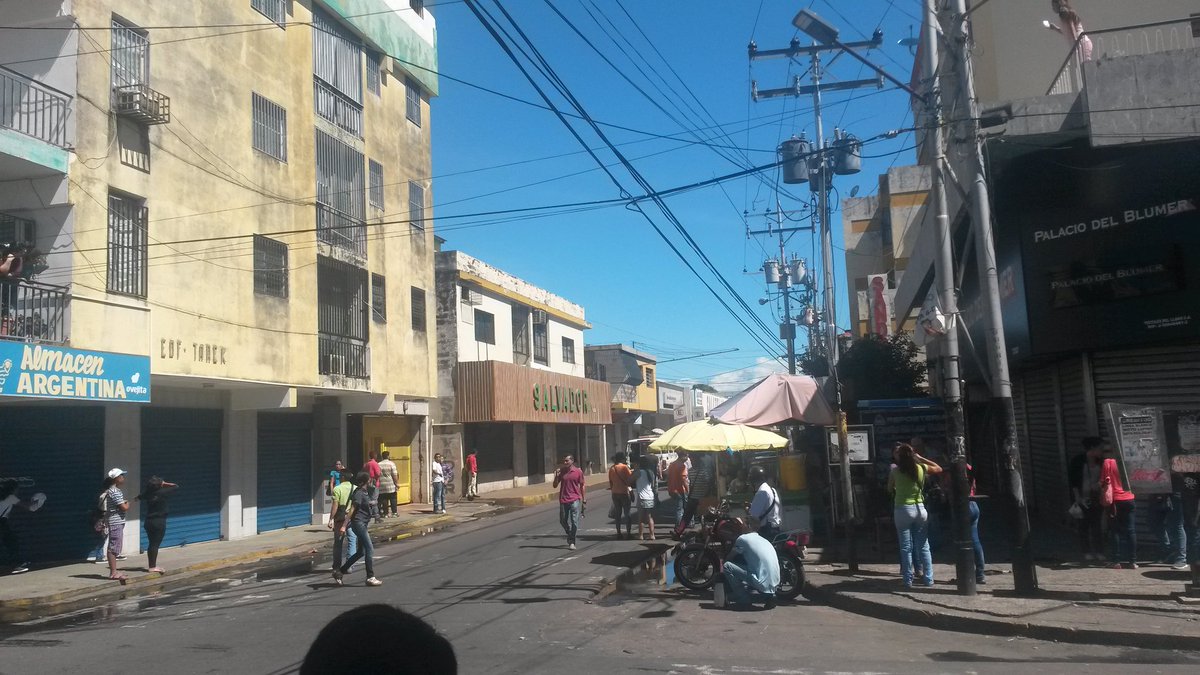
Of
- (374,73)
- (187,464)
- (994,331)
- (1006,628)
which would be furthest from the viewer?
(374,73)

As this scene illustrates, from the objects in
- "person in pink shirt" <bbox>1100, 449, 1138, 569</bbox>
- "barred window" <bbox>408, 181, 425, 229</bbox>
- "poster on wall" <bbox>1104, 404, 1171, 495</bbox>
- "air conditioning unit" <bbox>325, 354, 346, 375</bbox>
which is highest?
"barred window" <bbox>408, 181, 425, 229</bbox>

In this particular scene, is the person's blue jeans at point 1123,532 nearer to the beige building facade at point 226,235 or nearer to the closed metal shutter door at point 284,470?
the beige building facade at point 226,235

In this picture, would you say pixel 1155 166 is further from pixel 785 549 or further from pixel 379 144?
pixel 379 144

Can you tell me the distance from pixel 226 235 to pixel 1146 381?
54.5 feet

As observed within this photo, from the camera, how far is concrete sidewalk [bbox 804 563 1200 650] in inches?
344

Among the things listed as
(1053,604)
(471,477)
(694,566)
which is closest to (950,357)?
(1053,604)

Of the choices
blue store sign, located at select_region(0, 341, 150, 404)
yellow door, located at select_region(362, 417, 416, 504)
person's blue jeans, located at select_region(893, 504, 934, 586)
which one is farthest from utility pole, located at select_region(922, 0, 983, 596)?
yellow door, located at select_region(362, 417, 416, 504)

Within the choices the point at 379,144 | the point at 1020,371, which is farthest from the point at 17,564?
the point at 1020,371

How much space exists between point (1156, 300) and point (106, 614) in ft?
46.8

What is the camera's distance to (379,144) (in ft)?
85.5

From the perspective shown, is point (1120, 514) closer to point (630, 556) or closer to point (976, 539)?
point (976, 539)

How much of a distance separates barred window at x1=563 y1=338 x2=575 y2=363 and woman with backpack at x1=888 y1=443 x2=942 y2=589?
107ft

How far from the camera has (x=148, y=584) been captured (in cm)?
1484

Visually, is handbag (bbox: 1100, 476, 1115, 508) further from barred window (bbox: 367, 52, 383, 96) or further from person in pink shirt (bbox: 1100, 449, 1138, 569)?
barred window (bbox: 367, 52, 383, 96)
